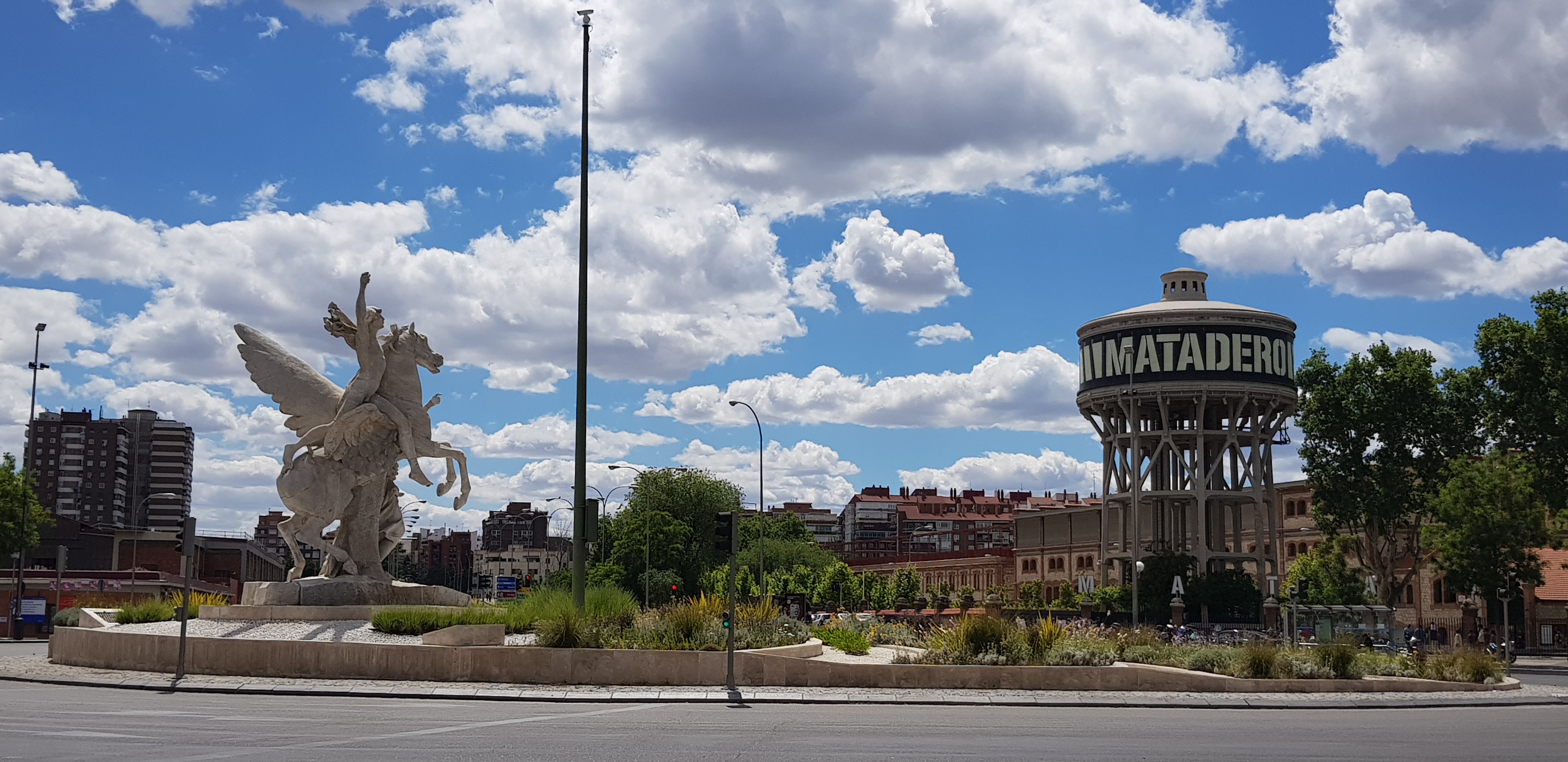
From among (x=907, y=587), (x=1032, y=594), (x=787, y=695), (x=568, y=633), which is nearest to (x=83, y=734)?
(x=568, y=633)

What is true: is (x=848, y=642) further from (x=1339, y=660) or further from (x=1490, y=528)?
(x=1490, y=528)

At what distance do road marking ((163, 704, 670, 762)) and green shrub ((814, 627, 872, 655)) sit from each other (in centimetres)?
882

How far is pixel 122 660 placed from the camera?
86.1ft

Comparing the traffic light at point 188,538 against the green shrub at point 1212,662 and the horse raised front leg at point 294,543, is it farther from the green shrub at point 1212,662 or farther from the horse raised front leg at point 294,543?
the green shrub at point 1212,662

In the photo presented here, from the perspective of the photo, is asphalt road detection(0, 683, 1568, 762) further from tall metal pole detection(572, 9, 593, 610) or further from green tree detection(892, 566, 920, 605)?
green tree detection(892, 566, 920, 605)

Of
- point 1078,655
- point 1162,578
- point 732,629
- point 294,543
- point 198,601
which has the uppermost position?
point 294,543

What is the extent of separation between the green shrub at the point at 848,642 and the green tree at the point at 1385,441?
1676 inches

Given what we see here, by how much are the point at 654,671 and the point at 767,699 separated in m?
2.77

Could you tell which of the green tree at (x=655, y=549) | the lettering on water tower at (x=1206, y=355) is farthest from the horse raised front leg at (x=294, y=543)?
the green tree at (x=655, y=549)

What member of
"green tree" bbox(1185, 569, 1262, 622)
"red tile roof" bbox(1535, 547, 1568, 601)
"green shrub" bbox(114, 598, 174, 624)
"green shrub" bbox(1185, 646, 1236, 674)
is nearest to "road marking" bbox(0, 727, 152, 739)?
"green shrub" bbox(114, 598, 174, 624)

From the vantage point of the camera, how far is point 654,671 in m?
23.5

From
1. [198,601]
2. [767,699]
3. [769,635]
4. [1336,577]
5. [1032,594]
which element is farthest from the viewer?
[1032,594]

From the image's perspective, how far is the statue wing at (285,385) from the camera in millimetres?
29609

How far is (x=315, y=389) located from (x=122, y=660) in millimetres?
6676
